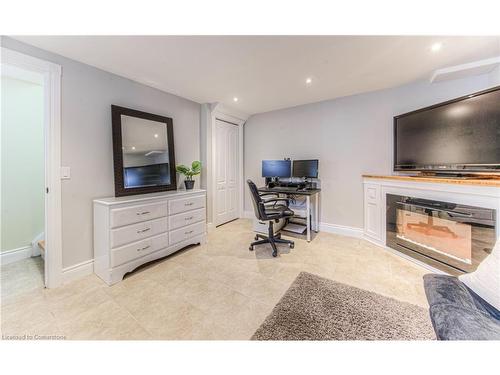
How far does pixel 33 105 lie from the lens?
2.32 m

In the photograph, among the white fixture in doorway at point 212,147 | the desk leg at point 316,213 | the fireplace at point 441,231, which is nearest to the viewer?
the fireplace at point 441,231

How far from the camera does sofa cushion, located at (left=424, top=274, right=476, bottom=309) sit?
0.83 meters

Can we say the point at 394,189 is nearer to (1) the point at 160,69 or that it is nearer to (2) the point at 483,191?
(2) the point at 483,191

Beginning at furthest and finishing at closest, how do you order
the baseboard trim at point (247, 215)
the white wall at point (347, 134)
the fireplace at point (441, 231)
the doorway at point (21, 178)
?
the baseboard trim at point (247, 215)
the white wall at point (347, 134)
the doorway at point (21, 178)
the fireplace at point (441, 231)

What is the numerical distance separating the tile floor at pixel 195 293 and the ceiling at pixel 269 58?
2280mm

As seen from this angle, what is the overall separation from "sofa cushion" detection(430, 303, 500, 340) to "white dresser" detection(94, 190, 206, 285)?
237 centimetres

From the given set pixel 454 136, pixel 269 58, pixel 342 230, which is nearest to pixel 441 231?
pixel 454 136

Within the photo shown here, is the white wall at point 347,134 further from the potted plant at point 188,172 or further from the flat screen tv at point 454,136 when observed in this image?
the potted plant at point 188,172

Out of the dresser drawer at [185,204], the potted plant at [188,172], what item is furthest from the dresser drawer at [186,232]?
the potted plant at [188,172]

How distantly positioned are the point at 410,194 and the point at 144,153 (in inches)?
136

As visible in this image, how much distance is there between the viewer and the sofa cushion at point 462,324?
26.7 inches

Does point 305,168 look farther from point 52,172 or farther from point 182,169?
point 52,172
